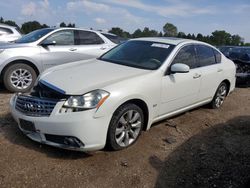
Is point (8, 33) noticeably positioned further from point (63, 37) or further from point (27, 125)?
point (27, 125)

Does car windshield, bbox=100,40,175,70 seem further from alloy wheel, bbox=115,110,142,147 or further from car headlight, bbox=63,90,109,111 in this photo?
car headlight, bbox=63,90,109,111

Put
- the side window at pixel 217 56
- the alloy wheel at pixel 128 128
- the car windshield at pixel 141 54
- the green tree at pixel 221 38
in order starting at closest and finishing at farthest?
the alloy wheel at pixel 128 128 < the car windshield at pixel 141 54 < the side window at pixel 217 56 < the green tree at pixel 221 38

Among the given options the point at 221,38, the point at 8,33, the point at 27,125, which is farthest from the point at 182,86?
the point at 221,38

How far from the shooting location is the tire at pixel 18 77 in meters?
6.02

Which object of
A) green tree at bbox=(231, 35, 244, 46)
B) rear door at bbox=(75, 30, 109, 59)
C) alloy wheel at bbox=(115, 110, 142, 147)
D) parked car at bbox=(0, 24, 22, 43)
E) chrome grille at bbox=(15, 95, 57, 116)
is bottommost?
alloy wheel at bbox=(115, 110, 142, 147)

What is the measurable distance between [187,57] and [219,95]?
164 centimetres

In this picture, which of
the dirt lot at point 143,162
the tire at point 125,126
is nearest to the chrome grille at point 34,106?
the dirt lot at point 143,162

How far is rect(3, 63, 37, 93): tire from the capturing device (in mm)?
6023

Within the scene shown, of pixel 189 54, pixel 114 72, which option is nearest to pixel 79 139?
pixel 114 72

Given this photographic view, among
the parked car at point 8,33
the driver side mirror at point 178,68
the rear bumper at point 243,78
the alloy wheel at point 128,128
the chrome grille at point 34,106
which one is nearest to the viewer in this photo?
the chrome grille at point 34,106

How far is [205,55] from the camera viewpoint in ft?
17.3

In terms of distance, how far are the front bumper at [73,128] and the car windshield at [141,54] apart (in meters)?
1.34

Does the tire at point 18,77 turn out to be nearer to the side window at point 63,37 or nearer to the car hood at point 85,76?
the side window at point 63,37

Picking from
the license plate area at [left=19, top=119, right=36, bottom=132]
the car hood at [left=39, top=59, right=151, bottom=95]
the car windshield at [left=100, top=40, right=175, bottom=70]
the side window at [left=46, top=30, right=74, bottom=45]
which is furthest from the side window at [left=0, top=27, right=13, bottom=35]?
the license plate area at [left=19, top=119, right=36, bottom=132]
